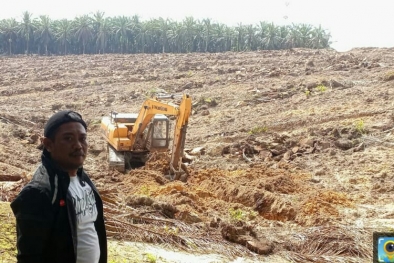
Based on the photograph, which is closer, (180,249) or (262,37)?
(180,249)

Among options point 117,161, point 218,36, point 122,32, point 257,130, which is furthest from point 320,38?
point 117,161

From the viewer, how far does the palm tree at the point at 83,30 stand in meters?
58.2

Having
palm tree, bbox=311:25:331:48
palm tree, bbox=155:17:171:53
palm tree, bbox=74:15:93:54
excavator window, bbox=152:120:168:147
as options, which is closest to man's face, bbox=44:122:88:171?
excavator window, bbox=152:120:168:147

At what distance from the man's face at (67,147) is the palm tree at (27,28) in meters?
58.1

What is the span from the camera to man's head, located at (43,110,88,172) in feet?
8.08

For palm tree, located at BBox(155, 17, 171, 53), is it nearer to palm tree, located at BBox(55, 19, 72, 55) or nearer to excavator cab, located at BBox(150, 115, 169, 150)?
palm tree, located at BBox(55, 19, 72, 55)

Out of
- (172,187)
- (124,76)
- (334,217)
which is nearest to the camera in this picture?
(334,217)

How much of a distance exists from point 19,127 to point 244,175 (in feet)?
25.5

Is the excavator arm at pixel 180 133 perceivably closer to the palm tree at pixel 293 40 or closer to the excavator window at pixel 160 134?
the excavator window at pixel 160 134

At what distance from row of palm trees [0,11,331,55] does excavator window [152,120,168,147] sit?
46.2 metres

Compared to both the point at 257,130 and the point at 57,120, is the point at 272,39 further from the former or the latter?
the point at 57,120

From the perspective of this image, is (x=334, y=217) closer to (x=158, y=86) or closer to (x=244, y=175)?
(x=244, y=175)

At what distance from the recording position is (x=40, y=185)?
7.56 feet

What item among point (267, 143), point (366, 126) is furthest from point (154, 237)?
point (366, 126)
